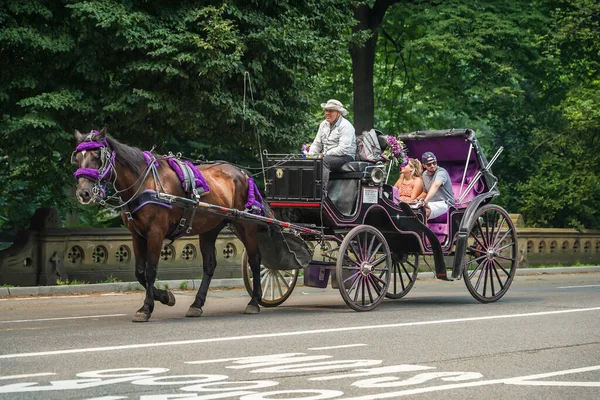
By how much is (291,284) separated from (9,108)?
7.12 m

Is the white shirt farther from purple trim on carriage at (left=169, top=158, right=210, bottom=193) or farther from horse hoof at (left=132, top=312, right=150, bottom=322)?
horse hoof at (left=132, top=312, right=150, bottom=322)

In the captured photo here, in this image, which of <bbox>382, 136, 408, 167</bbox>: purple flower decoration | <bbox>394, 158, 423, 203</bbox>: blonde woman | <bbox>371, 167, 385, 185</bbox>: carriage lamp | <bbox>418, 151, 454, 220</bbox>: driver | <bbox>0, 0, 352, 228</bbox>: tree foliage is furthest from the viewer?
<bbox>0, 0, 352, 228</bbox>: tree foliage

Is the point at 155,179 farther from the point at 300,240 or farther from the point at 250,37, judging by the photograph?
the point at 250,37

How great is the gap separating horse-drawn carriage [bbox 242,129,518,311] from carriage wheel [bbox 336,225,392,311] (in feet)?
0.04

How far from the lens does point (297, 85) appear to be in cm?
2169

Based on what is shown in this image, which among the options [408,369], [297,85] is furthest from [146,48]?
[408,369]

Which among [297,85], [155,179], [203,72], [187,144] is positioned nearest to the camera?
[155,179]

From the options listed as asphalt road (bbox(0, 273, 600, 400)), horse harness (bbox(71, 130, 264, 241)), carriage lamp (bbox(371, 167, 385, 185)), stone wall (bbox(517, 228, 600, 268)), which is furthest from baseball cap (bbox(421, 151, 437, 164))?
→ stone wall (bbox(517, 228, 600, 268))

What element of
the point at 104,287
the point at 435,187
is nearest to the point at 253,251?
the point at 435,187

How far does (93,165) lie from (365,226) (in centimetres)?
374

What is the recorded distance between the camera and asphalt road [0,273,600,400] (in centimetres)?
815

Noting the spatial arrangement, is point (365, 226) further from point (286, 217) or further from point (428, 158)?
point (428, 158)

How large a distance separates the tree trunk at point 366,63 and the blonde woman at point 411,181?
15349mm

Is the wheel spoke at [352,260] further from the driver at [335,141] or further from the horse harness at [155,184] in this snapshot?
the horse harness at [155,184]
